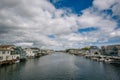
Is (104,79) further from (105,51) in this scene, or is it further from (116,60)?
(105,51)

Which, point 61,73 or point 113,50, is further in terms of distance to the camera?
point 113,50

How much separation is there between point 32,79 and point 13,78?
5.48 meters

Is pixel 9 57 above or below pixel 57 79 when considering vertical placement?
above

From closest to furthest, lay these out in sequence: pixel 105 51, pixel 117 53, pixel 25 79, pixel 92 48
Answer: pixel 25 79
pixel 117 53
pixel 105 51
pixel 92 48

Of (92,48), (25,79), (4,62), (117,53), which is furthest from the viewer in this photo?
(92,48)

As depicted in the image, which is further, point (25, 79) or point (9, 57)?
A: point (9, 57)

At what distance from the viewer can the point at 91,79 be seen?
122 feet

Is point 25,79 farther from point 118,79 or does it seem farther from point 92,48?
point 92,48

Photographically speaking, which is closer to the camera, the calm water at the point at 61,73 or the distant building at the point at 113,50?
the calm water at the point at 61,73

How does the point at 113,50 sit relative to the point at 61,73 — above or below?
above

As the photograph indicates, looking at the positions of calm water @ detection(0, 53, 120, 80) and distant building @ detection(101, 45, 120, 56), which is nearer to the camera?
calm water @ detection(0, 53, 120, 80)

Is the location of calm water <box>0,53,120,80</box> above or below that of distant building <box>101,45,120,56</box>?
below

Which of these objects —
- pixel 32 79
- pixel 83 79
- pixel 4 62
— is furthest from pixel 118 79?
pixel 4 62

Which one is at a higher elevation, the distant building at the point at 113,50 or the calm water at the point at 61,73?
the distant building at the point at 113,50
